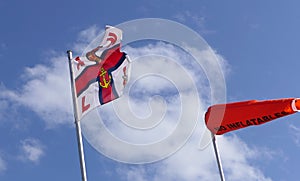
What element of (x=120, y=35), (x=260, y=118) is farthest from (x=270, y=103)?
(x=120, y=35)

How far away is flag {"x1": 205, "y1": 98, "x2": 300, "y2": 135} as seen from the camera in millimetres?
23781

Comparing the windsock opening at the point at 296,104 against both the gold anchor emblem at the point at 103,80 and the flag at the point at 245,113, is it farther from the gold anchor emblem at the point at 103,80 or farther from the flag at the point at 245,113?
the gold anchor emblem at the point at 103,80

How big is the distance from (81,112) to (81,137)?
120 centimetres

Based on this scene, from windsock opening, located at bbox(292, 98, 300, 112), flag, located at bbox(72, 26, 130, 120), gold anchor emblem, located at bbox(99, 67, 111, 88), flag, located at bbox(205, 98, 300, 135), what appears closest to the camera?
windsock opening, located at bbox(292, 98, 300, 112)

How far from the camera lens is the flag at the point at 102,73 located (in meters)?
24.5

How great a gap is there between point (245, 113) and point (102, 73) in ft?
20.9

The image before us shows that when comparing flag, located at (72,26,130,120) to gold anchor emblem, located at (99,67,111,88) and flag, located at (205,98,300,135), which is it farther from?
flag, located at (205,98,300,135)

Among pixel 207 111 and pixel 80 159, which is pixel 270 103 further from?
pixel 80 159

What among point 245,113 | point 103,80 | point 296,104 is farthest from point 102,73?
point 296,104

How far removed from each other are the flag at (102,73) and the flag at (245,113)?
14.0 feet

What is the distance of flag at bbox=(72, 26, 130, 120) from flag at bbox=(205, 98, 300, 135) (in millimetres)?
4252

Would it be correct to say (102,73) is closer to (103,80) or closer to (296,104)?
(103,80)

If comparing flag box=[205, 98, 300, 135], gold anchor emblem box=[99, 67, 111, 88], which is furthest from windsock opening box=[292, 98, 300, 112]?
gold anchor emblem box=[99, 67, 111, 88]

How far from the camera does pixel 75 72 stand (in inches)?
993
